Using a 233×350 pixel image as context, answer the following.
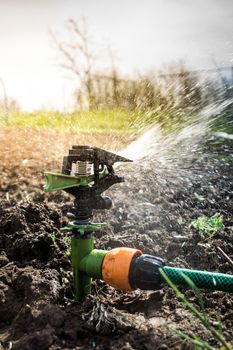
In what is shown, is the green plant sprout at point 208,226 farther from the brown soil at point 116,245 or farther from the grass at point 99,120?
the grass at point 99,120

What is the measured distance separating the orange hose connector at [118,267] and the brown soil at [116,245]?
0.10 m

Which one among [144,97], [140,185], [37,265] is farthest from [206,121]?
[37,265]

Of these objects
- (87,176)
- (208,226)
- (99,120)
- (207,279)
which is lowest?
(207,279)

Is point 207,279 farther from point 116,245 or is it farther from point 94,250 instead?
point 116,245

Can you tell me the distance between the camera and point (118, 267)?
1.94 metres

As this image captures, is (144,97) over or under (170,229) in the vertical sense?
over

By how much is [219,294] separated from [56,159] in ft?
9.06

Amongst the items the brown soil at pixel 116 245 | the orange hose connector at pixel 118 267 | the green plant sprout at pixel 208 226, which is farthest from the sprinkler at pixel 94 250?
the green plant sprout at pixel 208 226

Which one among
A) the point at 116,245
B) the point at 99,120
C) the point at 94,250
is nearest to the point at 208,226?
the point at 116,245

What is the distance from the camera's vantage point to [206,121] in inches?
221

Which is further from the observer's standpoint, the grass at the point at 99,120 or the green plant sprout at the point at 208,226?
the grass at the point at 99,120

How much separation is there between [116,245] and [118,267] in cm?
63

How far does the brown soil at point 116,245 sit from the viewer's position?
1831 mm

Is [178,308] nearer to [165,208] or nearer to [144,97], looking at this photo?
[165,208]
